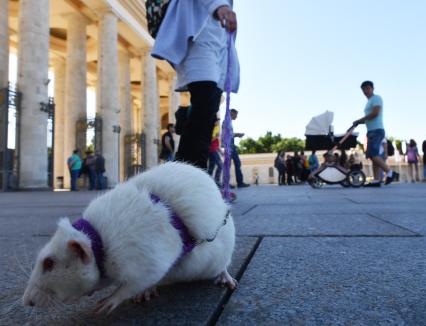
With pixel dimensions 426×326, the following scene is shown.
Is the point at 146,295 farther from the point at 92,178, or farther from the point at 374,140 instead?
the point at 92,178

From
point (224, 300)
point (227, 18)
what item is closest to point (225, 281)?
point (224, 300)

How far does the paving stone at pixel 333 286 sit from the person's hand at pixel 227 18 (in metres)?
1.72

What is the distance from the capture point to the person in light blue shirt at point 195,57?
10.7ft

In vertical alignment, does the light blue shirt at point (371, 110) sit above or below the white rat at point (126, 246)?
above

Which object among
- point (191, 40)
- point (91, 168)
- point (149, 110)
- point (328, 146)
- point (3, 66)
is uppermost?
point (3, 66)

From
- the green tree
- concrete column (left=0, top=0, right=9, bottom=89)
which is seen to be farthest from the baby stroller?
the green tree

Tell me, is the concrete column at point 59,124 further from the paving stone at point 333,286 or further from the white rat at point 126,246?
the white rat at point 126,246

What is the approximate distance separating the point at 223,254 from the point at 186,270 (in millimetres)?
152

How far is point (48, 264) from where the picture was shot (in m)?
1.09

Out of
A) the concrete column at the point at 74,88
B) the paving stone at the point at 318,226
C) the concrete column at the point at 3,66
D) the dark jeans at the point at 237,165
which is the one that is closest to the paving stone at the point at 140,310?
the paving stone at the point at 318,226

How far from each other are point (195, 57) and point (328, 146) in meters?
12.3

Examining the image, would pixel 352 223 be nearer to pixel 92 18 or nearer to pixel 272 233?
pixel 272 233

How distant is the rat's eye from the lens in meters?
1.08

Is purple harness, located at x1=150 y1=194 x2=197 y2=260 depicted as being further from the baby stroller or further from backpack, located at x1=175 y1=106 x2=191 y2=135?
the baby stroller
